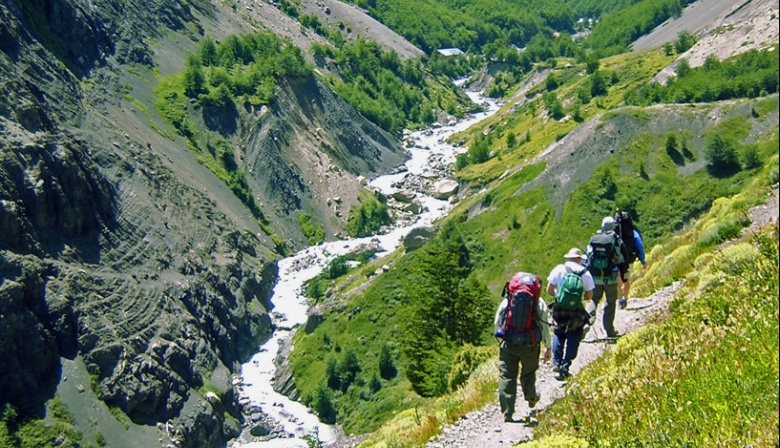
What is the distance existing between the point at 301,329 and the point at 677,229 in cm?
3932

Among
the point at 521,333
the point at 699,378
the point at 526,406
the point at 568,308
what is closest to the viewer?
the point at 699,378

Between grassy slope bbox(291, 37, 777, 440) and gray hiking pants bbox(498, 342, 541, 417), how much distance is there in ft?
124

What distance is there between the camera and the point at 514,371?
13.5 metres

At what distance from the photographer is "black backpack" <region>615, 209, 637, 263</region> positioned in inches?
688

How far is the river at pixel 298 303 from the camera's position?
58.0m

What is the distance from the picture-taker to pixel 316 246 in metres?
95.9

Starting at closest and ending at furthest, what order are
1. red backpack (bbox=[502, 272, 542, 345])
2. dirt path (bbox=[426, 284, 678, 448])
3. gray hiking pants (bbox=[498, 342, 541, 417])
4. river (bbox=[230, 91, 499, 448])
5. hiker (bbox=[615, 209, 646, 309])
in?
red backpack (bbox=[502, 272, 542, 345]) → gray hiking pants (bbox=[498, 342, 541, 417]) → dirt path (bbox=[426, 284, 678, 448]) → hiker (bbox=[615, 209, 646, 309]) → river (bbox=[230, 91, 499, 448])

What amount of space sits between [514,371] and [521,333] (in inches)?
40.9

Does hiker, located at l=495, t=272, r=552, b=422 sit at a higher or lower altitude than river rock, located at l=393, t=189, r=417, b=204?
higher

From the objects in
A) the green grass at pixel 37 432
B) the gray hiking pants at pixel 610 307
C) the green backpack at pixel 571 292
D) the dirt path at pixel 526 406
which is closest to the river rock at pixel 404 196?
the green grass at pixel 37 432

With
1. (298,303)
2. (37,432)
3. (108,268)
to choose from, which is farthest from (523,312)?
(298,303)

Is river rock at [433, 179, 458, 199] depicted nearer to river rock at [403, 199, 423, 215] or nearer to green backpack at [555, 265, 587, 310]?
river rock at [403, 199, 423, 215]

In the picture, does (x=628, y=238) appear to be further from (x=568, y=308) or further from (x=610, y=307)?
(x=568, y=308)

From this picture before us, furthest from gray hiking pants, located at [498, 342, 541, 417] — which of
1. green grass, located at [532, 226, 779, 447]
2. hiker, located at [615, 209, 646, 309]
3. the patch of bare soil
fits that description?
the patch of bare soil
